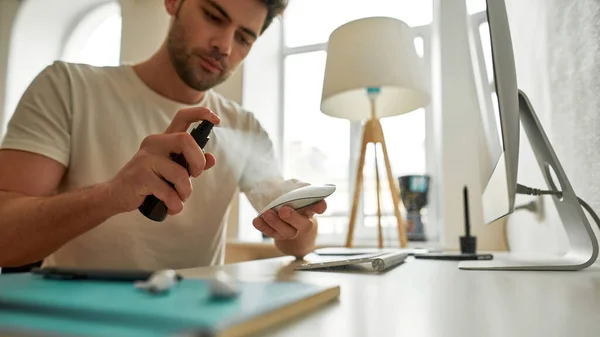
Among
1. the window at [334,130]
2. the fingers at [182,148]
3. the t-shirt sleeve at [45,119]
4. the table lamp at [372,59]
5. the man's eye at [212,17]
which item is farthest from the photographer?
the window at [334,130]

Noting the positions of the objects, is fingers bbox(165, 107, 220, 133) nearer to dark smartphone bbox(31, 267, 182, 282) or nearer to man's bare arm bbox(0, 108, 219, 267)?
man's bare arm bbox(0, 108, 219, 267)

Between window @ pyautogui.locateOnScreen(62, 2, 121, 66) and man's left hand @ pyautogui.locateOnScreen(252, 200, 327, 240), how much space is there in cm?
274

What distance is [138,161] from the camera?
49 cm

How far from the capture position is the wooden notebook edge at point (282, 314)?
20 cm

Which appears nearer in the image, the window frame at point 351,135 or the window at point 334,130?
the window frame at point 351,135

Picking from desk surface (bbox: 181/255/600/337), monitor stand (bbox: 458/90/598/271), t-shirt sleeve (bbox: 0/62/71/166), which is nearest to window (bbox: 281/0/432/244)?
monitor stand (bbox: 458/90/598/271)

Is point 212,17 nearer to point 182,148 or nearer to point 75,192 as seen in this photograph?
point 75,192

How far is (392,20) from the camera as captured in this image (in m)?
1.47

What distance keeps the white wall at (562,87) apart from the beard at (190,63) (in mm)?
714

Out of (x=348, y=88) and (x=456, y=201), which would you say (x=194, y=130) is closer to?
(x=348, y=88)

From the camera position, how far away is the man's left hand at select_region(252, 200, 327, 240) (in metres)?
0.70

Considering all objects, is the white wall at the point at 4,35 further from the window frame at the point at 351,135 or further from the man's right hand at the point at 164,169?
the man's right hand at the point at 164,169

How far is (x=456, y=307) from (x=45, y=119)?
0.83 metres

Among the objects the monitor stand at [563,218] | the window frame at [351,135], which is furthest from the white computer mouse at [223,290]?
the window frame at [351,135]
